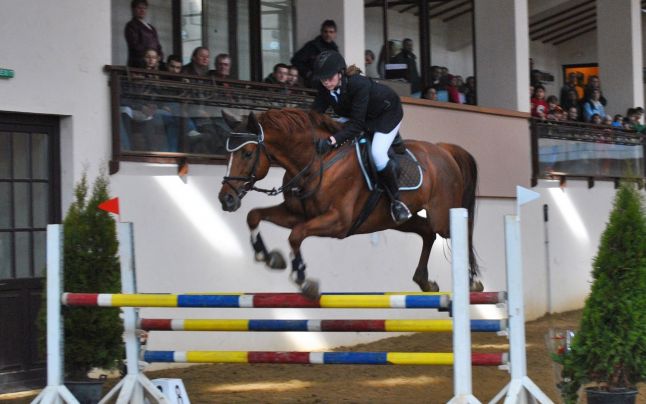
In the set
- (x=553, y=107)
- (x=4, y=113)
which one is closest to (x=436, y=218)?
(x=4, y=113)

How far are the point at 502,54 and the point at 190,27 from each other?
527 cm

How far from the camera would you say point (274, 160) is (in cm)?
691

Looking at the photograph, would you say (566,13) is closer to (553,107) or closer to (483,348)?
(553,107)

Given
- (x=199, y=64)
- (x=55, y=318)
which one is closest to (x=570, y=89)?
(x=199, y=64)

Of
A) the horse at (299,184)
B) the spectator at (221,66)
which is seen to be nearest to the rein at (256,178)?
the horse at (299,184)

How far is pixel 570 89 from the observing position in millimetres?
17609

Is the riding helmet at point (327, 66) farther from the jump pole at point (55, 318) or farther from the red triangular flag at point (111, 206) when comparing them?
the jump pole at point (55, 318)

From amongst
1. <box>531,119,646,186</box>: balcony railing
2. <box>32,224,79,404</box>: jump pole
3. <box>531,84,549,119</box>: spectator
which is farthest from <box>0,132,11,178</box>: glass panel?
<box>531,84,549,119</box>: spectator

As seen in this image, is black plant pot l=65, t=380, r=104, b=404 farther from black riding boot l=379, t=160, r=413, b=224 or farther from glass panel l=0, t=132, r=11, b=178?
black riding boot l=379, t=160, r=413, b=224

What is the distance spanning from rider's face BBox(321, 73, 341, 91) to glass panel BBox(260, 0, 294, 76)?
221 inches

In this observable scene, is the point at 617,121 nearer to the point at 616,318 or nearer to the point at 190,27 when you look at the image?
the point at 190,27

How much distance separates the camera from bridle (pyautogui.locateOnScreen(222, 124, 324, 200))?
6.49 metres

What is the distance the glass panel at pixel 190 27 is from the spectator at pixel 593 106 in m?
8.06

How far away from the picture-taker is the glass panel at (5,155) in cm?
857
